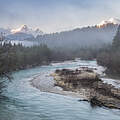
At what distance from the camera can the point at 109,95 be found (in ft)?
145

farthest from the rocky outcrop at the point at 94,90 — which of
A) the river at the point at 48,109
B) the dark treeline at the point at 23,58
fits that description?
the dark treeline at the point at 23,58

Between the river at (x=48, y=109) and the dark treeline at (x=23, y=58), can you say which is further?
the dark treeline at (x=23, y=58)

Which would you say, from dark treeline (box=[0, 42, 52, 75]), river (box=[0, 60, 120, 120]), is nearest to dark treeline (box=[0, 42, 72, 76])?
dark treeline (box=[0, 42, 52, 75])

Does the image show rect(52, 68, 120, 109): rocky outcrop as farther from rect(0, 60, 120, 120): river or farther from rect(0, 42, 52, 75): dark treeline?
rect(0, 42, 52, 75): dark treeline

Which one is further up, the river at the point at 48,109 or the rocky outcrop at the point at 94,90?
the rocky outcrop at the point at 94,90

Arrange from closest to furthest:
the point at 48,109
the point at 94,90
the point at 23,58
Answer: the point at 48,109 → the point at 94,90 → the point at 23,58

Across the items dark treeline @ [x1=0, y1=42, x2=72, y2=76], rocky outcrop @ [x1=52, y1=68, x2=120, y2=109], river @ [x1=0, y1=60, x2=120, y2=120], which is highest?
dark treeline @ [x1=0, y1=42, x2=72, y2=76]

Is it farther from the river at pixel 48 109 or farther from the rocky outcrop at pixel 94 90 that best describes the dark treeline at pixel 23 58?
the rocky outcrop at pixel 94 90

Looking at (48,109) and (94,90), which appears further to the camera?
(94,90)

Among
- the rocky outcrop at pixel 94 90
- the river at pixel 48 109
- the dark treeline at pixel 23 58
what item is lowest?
the river at pixel 48 109

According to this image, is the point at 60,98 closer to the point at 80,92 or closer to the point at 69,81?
the point at 80,92

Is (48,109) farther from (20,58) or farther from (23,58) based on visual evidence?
(23,58)

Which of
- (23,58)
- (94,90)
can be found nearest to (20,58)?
(23,58)

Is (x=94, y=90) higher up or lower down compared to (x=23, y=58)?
lower down
